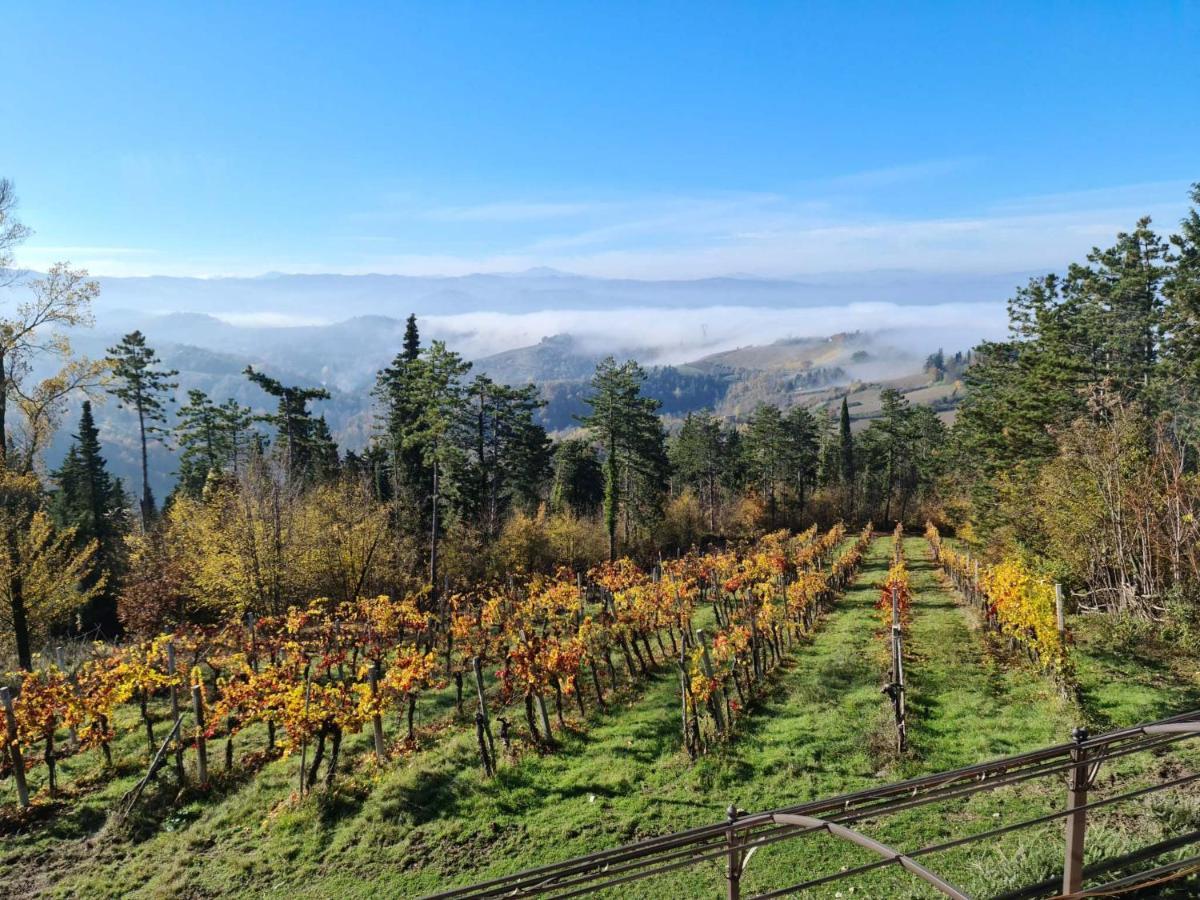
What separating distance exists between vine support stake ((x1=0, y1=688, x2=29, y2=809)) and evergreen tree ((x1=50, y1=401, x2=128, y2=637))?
2948 centimetres

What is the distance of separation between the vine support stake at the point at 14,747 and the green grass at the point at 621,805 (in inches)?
30.5

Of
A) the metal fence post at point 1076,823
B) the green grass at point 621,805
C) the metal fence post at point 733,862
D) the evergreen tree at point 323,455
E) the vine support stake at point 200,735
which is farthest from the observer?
the evergreen tree at point 323,455

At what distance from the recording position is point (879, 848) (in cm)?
304

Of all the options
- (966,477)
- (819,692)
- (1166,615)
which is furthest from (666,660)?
(966,477)

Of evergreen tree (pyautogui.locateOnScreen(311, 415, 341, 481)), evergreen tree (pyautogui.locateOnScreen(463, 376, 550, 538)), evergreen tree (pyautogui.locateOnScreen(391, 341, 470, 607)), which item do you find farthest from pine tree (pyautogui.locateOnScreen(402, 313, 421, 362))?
evergreen tree (pyautogui.locateOnScreen(391, 341, 470, 607))

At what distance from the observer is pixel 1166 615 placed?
15219 mm

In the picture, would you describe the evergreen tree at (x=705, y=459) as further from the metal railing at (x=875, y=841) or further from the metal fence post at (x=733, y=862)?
the metal fence post at (x=733, y=862)

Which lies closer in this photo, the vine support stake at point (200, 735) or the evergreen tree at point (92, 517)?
the vine support stake at point (200, 735)

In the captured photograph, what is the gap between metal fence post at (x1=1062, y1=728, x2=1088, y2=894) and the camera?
3928mm

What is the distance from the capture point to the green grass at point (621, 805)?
8.62 m

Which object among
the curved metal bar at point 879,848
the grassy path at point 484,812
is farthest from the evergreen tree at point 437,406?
the curved metal bar at point 879,848

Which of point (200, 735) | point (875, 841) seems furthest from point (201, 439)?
point (875, 841)

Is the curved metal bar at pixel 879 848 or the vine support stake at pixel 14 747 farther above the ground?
the curved metal bar at pixel 879 848

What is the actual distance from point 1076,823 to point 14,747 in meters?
16.2
